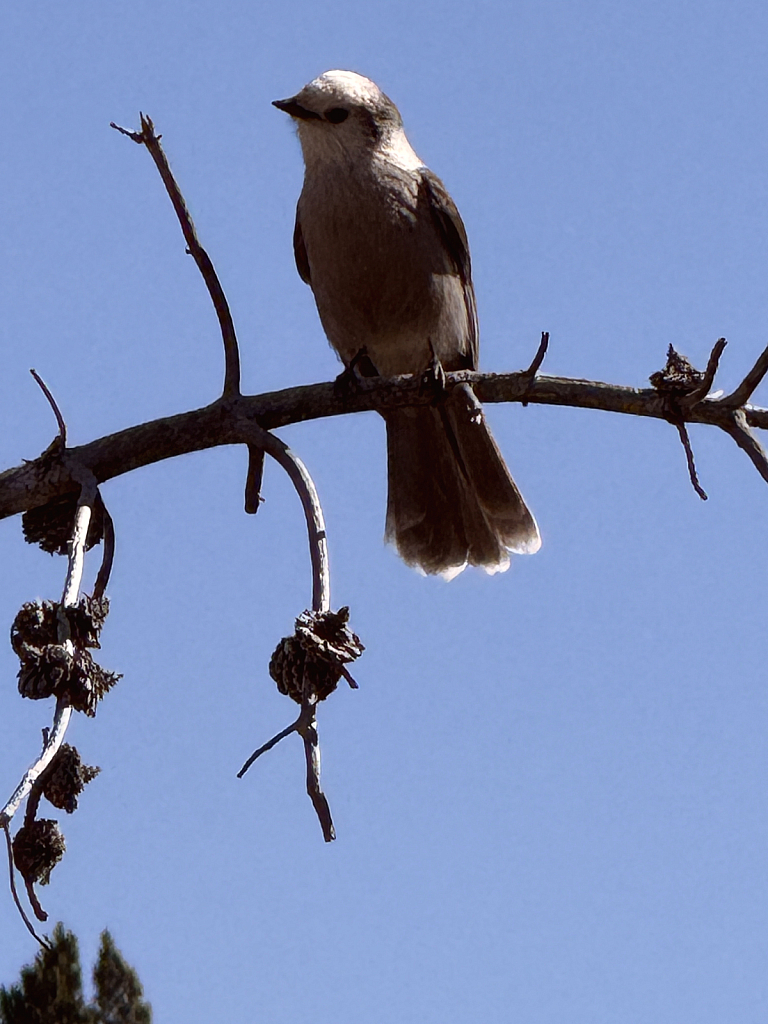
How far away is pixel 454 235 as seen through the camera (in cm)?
531

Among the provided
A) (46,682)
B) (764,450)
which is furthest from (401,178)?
(46,682)

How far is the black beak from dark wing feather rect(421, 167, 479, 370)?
47cm

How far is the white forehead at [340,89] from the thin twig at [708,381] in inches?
106

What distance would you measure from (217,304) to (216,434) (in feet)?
1.03

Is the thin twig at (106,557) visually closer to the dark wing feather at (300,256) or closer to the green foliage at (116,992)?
the dark wing feather at (300,256)

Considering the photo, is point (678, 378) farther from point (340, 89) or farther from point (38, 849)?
point (340, 89)

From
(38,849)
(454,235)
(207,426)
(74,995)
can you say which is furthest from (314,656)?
(74,995)

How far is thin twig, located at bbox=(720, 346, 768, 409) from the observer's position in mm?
2787

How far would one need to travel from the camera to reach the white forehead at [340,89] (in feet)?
17.3

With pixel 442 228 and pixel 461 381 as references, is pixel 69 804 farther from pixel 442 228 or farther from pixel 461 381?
pixel 442 228

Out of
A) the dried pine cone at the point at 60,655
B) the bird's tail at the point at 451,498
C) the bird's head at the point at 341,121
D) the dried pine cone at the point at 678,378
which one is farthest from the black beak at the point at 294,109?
the dried pine cone at the point at 60,655

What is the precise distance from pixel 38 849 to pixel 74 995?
146 inches

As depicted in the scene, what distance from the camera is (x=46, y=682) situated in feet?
7.88

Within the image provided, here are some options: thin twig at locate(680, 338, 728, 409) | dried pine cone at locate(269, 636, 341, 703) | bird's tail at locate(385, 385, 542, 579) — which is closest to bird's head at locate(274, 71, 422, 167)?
bird's tail at locate(385, 385, 542, 579)
